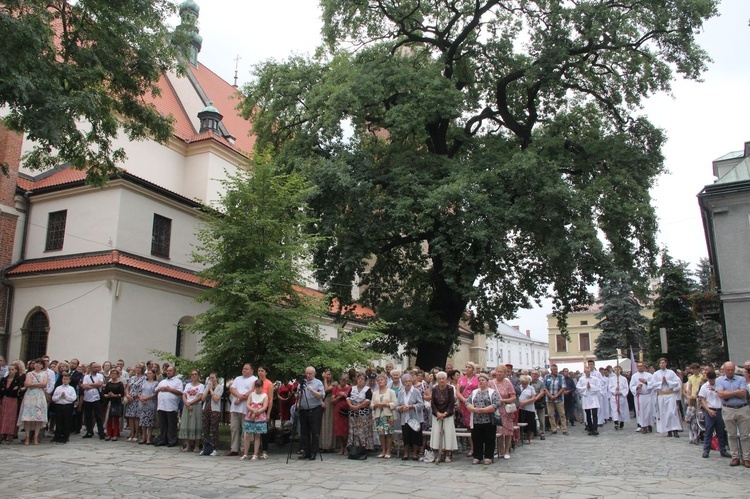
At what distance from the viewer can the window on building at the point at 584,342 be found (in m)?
72.1

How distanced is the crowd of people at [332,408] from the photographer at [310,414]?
2 cm

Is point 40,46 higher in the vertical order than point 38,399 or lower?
higher

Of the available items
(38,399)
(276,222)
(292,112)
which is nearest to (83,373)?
(38,399)

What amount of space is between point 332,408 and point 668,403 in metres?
8.74

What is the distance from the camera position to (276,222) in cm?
1448

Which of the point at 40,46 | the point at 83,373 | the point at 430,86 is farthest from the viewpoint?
the point at 430,86

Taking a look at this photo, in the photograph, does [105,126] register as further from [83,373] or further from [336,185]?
[336,185]

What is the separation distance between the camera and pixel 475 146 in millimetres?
23219

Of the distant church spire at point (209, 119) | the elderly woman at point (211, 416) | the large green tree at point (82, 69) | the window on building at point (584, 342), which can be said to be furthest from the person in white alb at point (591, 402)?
the window on building at point (584, 342)

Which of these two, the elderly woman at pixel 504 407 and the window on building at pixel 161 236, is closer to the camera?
the elderly woman at pixel 504 407

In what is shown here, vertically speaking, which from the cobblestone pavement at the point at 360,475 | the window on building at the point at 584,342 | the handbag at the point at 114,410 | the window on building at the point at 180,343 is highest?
the window on building at the point at 584,342

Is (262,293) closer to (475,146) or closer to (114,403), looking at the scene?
(114,403)

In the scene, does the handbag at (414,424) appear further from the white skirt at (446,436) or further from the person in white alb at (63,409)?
the person in white alb at (63,409)

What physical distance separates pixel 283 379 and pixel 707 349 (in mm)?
34353
